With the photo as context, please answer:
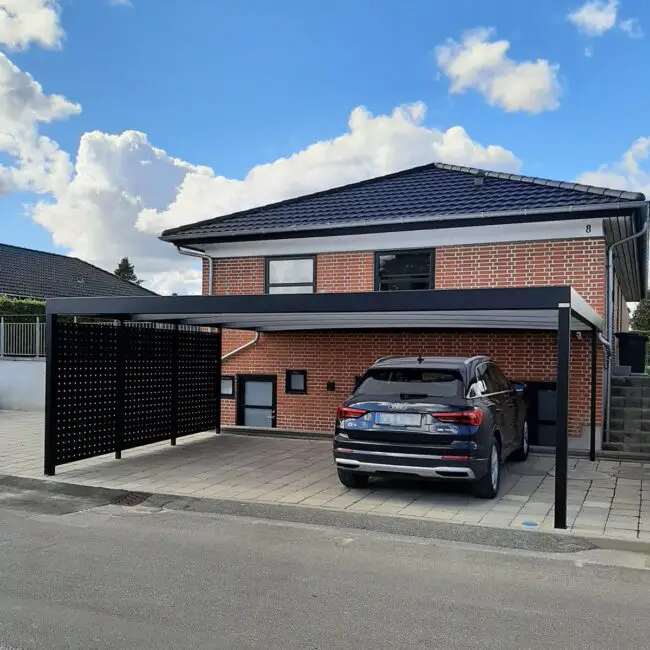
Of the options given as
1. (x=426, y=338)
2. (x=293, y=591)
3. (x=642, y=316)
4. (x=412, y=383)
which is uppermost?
(x=642, y=316)

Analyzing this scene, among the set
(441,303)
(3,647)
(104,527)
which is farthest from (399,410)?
(3,647)

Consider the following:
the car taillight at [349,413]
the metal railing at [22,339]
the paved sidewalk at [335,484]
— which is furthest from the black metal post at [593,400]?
the metal railing at [22,339]

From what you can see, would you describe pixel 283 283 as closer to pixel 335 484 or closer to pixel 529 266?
pixel 529 266

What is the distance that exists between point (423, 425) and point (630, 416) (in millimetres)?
6006

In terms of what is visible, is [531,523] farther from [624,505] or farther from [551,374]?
[551,374]

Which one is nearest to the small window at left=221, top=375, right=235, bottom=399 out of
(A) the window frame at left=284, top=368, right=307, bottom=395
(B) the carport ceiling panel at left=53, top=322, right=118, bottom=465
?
(A) the window frame at left=284, top=368, right=307, bottom=395

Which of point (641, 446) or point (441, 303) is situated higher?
point (441, 303)

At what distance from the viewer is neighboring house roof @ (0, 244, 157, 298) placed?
27884 millimetres

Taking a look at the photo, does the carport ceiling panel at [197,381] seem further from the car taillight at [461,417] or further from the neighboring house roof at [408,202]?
the car taillight at [461,417]

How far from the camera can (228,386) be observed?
45.3 feet

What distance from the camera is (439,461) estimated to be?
7.16 metres

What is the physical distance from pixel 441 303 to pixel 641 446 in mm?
5648

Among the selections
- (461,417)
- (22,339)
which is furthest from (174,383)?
(22,339)

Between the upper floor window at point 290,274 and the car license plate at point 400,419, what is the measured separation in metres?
5.82
